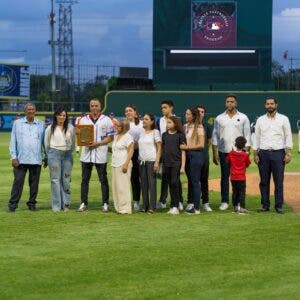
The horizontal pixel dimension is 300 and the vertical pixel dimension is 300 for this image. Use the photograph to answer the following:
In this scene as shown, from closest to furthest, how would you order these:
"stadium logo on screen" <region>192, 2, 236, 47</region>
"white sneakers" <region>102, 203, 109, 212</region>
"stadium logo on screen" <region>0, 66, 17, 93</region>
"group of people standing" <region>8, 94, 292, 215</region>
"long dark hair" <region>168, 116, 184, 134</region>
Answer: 1. "long dark hair" <region>168, 116, 184, 134</region>
2. "group of people standing" <region>8, 94, 292, 215</region>
3. "white sneakers" <region>102, 203, 109, 212</region>
4. "stadium logo on screen" <region>192, 2, 236, 47</region>
5. "stadium logo on screen" <region>0, 66, 17, 93</region>

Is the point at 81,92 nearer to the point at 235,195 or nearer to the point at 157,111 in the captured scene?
the point at 157,111

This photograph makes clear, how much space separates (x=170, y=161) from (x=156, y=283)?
5283 millimetres

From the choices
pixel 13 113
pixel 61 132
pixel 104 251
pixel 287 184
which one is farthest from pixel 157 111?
pixel 104 251

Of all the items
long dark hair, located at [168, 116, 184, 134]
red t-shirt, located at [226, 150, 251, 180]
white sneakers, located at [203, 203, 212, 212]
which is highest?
long dark hair, located at [168, 116, 184, 134]

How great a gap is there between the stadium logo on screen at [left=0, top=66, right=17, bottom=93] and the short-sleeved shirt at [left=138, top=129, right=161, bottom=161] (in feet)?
171

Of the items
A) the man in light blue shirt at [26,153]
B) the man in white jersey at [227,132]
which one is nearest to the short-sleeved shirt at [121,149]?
the man in light blue shirt at [26,153]

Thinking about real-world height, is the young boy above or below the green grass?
above

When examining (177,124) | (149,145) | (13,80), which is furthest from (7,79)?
(177,124)

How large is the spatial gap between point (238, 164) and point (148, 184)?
4.89 ft

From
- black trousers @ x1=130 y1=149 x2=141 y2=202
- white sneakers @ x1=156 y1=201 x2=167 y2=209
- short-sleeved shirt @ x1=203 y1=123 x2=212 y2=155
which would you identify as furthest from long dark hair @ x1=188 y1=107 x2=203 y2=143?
white sneakers @ x1=156 y1=201 x2=167 y2=209

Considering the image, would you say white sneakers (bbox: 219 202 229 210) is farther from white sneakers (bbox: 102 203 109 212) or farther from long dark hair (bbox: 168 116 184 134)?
white sneakers (bbox: 102 203 109 212)

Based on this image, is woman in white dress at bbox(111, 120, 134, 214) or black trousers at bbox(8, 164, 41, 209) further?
black trousers at bbox(8, 164, 41, 209)

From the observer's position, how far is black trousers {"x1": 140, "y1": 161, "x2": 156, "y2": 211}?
13.1 m

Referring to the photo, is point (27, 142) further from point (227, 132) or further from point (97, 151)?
point (227, 132)
